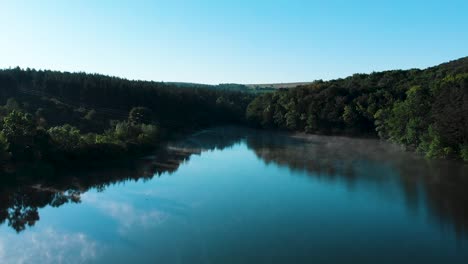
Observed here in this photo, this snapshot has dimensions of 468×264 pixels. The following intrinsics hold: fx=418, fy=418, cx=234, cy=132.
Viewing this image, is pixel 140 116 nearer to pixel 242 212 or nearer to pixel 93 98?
pixel 93 98

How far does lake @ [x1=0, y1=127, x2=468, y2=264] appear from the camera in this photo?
1567 cm

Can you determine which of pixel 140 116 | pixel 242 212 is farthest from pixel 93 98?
pixel 242 212

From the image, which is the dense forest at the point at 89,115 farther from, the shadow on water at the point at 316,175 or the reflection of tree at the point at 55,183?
the shadow on water at the point at 316,175

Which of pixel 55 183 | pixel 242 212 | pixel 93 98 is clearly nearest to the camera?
pixel 242 212

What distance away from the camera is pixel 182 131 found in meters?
64.7

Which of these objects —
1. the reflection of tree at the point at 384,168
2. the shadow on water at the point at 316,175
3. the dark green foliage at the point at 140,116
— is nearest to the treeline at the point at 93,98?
the dark green foliage at the point at 140,116

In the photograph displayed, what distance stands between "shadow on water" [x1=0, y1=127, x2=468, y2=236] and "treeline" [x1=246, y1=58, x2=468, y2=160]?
6.27 feet

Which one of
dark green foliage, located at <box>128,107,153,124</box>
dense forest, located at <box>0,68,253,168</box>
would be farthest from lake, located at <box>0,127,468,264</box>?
dark green foliage, located at <box>128,107,153,124</box>

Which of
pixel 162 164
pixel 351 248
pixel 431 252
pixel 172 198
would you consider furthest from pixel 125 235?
pixel 162 164

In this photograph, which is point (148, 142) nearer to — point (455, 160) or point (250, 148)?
point (250, 148)

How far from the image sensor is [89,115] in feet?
173

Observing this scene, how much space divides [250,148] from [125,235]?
31.8 metres

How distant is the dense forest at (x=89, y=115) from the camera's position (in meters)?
30.1

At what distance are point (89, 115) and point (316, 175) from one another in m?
33.7
